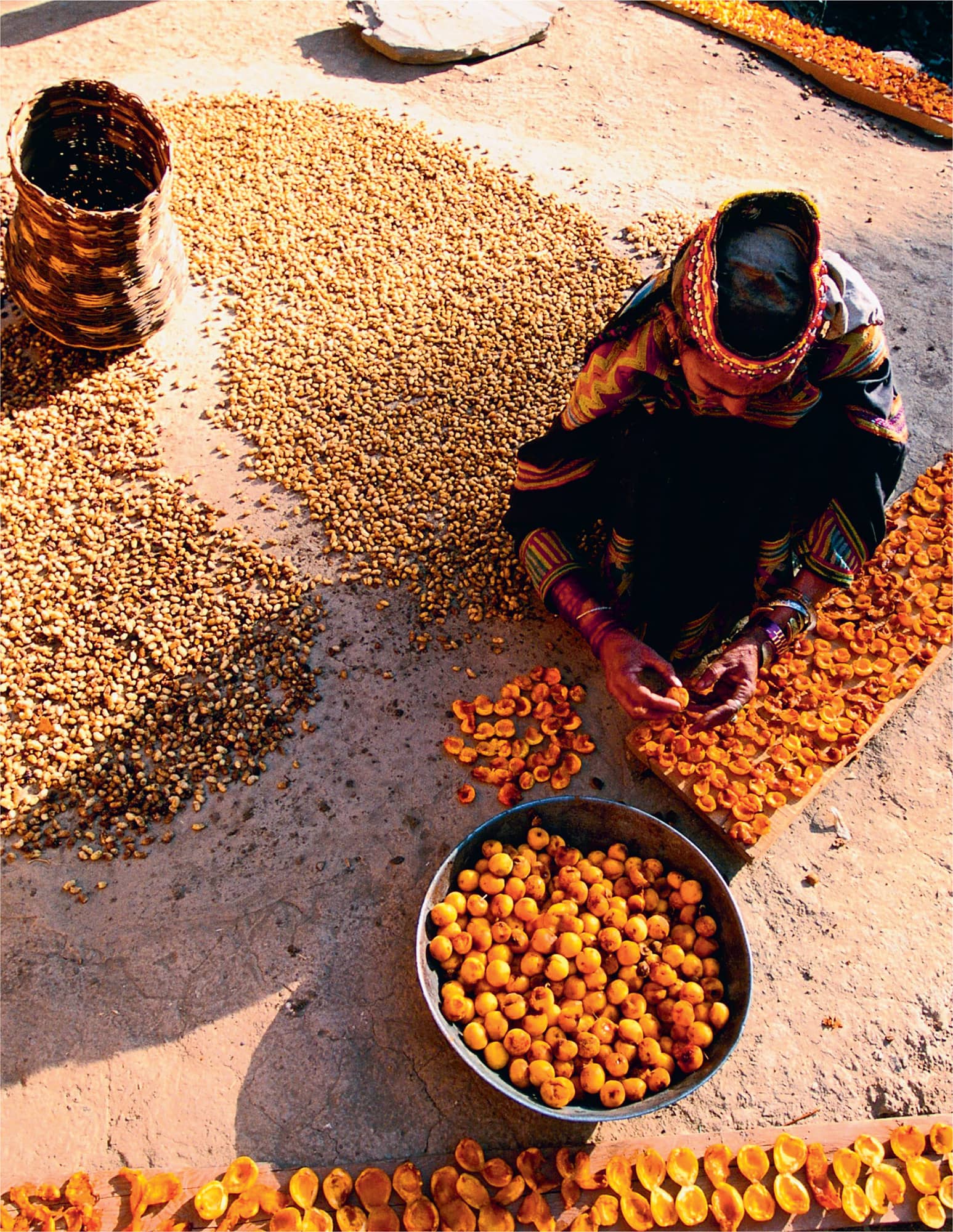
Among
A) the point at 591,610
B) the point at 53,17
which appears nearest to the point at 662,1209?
the point at 591,610

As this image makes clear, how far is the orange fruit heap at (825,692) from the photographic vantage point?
2.69 metres

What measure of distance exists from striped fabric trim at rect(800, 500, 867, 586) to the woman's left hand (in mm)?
301

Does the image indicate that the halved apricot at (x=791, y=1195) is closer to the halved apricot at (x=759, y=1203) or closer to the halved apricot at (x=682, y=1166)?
the halved apricot at (x=759, y=1203)

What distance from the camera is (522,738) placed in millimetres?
2859

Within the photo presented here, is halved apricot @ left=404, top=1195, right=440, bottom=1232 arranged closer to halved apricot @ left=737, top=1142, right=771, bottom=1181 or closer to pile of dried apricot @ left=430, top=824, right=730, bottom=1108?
pile of dried apricot @ left=430, top=824, right=730, bottom=1108

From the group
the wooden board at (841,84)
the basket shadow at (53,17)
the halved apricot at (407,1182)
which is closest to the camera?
the halved apricot at (407,1182)

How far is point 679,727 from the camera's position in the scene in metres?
2.75

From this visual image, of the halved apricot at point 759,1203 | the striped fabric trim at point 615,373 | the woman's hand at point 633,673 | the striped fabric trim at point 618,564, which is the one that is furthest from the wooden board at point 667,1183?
the striped fabric trim at point 615,373

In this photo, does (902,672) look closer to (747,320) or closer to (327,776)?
(747,320)

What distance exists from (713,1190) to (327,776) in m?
1.46

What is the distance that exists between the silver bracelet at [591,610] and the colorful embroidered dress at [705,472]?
12 cm

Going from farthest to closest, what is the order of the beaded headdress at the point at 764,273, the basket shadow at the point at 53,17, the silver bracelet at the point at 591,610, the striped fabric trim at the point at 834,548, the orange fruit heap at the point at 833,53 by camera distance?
the orange fruit heap at the point at 833,53
the basket shadow at the point at 53,17
the silver bracelet at the point at 591,610
the striped fabric trim at the point at 834,548
the beaded headdress at the point at 764,273

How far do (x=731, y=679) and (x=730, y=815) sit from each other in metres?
0.41

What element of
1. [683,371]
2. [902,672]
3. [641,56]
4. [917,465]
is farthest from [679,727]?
[641,56]
